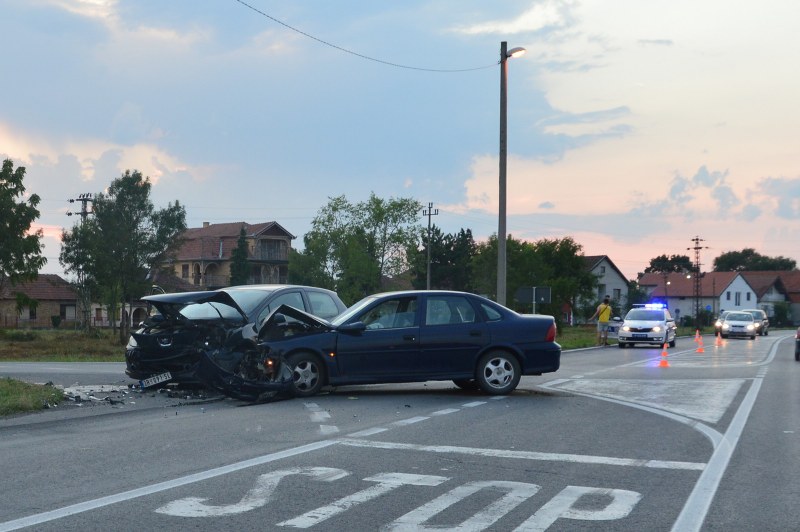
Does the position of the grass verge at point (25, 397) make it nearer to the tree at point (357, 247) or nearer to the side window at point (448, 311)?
the side window at point (448, 311)

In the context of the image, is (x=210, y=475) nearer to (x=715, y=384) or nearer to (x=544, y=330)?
(x=544, y=330)

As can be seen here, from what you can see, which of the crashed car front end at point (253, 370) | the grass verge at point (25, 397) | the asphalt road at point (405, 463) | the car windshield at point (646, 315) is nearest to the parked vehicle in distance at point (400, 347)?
the crashed car front end at point (253, 370)

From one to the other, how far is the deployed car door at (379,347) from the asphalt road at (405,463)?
20.6 inches

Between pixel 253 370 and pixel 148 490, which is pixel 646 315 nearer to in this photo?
pixel 253 370

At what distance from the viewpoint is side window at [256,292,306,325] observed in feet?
49.0

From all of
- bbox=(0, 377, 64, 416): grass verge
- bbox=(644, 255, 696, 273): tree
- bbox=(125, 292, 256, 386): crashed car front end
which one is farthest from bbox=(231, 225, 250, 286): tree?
bbox=(644, 255, 696, 273): tree

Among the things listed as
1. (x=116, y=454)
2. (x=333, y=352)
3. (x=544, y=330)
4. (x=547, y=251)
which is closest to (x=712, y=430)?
(x=544, y=330)

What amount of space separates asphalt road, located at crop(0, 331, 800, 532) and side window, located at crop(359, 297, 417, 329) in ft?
3.51

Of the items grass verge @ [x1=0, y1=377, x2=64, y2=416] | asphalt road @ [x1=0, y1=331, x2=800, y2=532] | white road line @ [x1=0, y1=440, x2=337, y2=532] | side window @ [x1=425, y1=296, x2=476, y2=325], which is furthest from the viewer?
side window @ [x1=425, y1=296, x2=476, y2=325]

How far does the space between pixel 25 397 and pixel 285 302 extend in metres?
4.33

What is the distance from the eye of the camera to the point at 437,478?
7531 mm

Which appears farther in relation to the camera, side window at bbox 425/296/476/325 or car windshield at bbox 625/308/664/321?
car windshield at bbox 625/308/664/321

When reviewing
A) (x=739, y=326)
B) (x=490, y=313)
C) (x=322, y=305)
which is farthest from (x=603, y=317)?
(x=490, y=313)

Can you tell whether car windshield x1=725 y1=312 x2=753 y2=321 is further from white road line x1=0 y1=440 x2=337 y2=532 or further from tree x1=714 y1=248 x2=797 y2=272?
tree x1=714 y1=248 x2=797 y2=272
